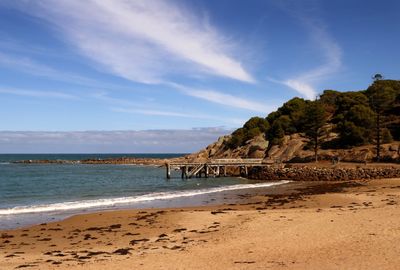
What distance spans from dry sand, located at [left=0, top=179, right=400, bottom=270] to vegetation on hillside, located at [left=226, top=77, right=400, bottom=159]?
3438 cm

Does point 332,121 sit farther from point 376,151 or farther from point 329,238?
point 329,238

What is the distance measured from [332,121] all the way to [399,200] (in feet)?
163

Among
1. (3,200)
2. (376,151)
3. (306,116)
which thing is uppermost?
(306,116)

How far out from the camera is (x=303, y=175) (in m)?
49.8

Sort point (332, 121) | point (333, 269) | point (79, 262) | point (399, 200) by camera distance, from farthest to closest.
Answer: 1. point (332, 121)
2. point (399, 200)
3. point (79, 262)
4. point (333, 269)

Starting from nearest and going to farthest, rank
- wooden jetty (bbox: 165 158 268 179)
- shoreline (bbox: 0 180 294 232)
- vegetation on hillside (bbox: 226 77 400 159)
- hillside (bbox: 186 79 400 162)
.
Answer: shoreline (bbox: 0 180 294 232) < hillside (bbox: 186 79 400 162) < vegetation on hillside (bbox: 226 77 400 159) < wooden jetty (bbox: 165 158 268 179)

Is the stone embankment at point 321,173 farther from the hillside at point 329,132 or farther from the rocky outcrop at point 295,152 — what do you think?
the hillside at point 329,132

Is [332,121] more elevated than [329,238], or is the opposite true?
[332,121]

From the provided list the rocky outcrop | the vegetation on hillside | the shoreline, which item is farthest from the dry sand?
the vegetation on hillside

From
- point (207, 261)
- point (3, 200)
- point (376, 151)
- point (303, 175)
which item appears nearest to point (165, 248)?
point (207, 261)

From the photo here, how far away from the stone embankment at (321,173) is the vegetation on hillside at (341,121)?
6.55 meters

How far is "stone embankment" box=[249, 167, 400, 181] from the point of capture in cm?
4478

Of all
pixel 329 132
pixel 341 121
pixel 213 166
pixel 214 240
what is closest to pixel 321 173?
pixel 213 166

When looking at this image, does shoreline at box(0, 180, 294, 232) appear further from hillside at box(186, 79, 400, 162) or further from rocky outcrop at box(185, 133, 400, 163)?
hillside at box(186, 79, 400, 162)
